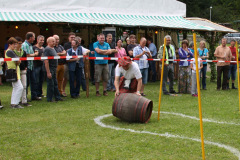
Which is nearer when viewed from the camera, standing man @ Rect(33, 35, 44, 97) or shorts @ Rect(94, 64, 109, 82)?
standing man @ Rect(33, 35, 44, 97)

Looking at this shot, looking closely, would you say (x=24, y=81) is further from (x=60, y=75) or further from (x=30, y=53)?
(x=60, y=75)

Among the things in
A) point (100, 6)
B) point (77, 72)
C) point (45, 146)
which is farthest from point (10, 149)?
point (100, 6)

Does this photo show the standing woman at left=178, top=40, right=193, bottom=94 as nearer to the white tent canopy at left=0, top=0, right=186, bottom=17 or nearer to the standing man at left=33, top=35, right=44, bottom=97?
the standing man at left=33, top=35, right=44, bottom=97

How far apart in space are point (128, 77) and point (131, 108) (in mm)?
1191

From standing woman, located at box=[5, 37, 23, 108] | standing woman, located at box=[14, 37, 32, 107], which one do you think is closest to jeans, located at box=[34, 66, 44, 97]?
standing woman, located at box=[14, 37, 32, 107]

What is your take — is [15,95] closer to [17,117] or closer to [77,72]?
[17,117]

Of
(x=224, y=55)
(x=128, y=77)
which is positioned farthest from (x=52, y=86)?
(x=224, y=55)

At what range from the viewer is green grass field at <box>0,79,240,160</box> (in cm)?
575

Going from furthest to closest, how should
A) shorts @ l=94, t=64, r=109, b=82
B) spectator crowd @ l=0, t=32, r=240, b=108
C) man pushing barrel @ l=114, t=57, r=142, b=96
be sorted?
shorts @ l=94, t=64, r=109, b=82
spectator crowd @ l=0, t=32, r=240, b=108
man pushing barrel @ l=114, t=57, r=142, b=96

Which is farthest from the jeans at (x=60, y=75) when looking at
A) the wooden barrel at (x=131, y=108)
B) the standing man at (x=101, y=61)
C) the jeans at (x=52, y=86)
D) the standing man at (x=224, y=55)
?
the standing man at (x=224, y=55)

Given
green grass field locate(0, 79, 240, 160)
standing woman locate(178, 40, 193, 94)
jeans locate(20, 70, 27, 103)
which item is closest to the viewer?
green grass field locate(0, 79, 240, 160)

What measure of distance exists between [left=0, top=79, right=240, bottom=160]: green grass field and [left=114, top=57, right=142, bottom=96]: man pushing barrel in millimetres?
773

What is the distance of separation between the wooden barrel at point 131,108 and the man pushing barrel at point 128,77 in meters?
0.60

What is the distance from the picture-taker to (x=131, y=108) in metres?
7.65
